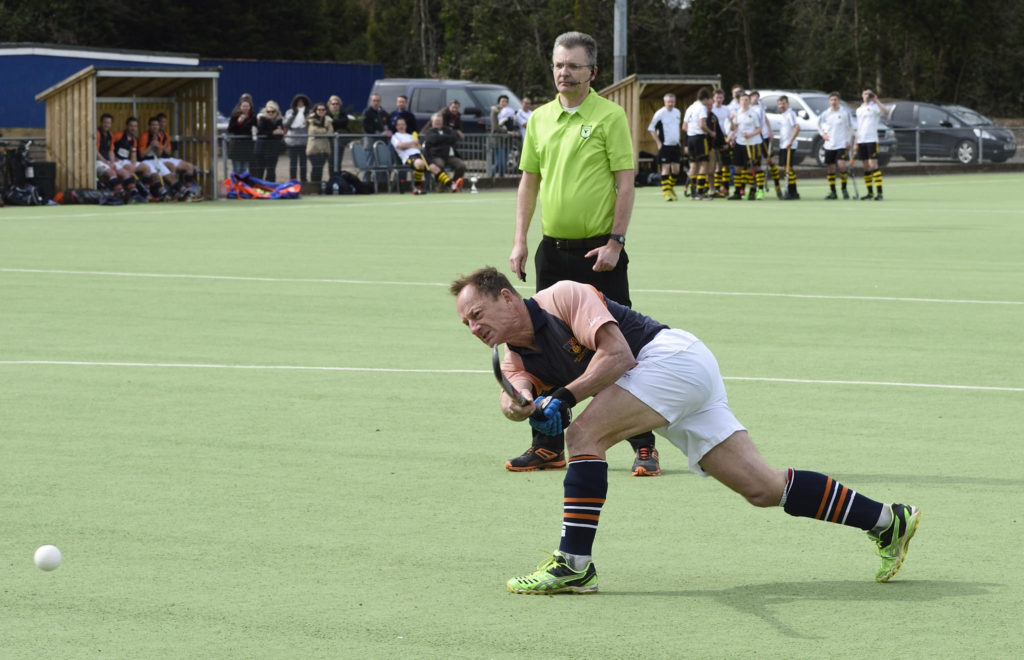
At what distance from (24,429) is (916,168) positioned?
35.2 meters

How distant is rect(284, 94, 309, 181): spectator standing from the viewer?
32750mm

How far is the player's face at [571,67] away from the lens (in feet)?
25.6

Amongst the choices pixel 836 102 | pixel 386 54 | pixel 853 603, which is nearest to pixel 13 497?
pixel 853 603

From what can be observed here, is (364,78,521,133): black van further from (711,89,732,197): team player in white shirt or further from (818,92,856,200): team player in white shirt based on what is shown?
(818,92,856,200): team player in white shirt

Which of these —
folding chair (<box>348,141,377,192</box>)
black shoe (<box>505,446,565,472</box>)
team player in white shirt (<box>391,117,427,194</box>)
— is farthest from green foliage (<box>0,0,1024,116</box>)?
black shoe (<box>505,446,565,472</box>)

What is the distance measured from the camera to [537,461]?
26.4 feet

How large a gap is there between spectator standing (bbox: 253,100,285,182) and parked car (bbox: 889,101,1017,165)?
1766 centimetres

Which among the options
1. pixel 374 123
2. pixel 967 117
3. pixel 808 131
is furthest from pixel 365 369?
pixel 967 117

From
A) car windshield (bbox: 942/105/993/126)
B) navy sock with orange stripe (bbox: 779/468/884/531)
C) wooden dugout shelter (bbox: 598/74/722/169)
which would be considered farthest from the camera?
car windshield (bbox: 942/105/993/126)

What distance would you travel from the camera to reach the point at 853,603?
5.76m

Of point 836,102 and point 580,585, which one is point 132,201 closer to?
point 836,102

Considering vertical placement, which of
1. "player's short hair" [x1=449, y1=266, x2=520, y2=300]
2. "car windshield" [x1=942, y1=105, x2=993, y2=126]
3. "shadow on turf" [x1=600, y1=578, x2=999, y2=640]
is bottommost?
"shadow on turf" [x1=600, y1=578, x2=999, y2=640]

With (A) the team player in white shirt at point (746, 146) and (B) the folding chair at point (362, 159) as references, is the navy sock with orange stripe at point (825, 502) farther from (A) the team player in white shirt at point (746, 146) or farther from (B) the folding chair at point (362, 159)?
(B) the folding chair at point (362, 159)

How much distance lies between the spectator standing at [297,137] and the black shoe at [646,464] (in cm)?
2541
